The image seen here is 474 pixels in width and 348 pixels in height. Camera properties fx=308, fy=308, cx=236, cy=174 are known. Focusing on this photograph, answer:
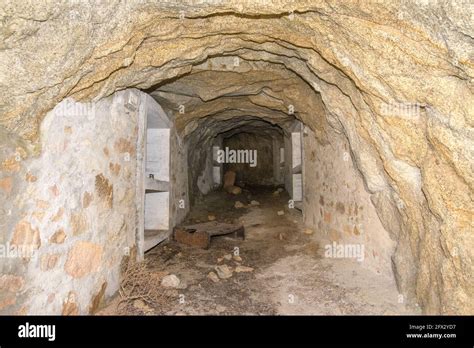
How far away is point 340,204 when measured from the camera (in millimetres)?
4242

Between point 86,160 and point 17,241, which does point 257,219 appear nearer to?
point 86,160

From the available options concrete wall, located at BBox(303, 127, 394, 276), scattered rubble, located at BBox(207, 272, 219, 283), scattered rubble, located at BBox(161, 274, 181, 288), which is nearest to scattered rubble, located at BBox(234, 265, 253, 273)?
scattered rubble, located at BBox(207, 272, 219, 283)

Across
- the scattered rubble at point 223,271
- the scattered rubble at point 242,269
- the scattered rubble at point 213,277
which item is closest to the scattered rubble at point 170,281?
the scattered rubble at point 213,277

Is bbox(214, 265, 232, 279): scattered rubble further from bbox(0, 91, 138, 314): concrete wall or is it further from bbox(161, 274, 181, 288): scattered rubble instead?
bbox(0, 91, 138, 314): concrete wall

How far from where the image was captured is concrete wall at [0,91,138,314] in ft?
6.49

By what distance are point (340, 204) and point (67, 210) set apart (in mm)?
3307

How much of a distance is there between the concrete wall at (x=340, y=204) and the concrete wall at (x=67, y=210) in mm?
2739

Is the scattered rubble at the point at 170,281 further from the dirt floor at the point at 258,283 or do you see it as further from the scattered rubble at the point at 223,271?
the scattered rubble at the point at 223,271

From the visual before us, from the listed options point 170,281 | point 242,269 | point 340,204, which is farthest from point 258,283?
point 340,204

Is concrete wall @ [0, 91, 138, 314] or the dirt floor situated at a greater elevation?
concrete wall @ [0, 91, 138, 314]

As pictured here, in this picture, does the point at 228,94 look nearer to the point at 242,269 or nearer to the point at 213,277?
the point at 242,269

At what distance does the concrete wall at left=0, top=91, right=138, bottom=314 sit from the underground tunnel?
1 cm
